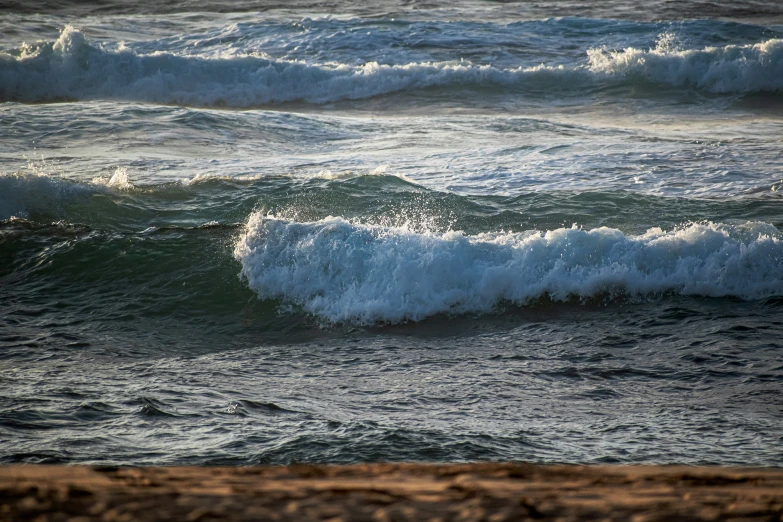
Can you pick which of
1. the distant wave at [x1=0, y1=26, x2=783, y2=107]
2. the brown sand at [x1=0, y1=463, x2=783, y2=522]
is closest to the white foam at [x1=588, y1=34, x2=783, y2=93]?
the distant wave at [x1=0, y1=26, x2=783, y2=107]

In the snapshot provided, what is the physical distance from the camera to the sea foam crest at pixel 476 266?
7676 mm

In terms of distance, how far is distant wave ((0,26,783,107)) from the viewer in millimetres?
20578

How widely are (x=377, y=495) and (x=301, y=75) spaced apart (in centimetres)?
1993

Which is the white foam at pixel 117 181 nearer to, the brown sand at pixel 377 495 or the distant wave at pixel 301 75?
the brown sand at pixel 377 495

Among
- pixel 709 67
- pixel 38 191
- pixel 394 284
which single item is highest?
pixel 709 67

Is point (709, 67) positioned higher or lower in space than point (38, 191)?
higher

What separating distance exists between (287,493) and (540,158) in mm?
10986

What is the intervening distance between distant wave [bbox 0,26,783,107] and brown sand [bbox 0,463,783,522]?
18627 mm

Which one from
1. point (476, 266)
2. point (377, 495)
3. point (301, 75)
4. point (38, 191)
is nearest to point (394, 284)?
point (476, 266)

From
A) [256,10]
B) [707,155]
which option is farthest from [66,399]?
[256,10]

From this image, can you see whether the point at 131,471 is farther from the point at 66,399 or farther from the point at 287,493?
the point at 66,399

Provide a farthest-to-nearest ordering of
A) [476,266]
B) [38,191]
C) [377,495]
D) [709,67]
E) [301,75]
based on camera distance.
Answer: [301,75], [709,67], [38,191], [476,266], [377,495]

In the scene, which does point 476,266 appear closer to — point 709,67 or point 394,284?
point 394,284

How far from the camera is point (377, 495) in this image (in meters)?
2.22
